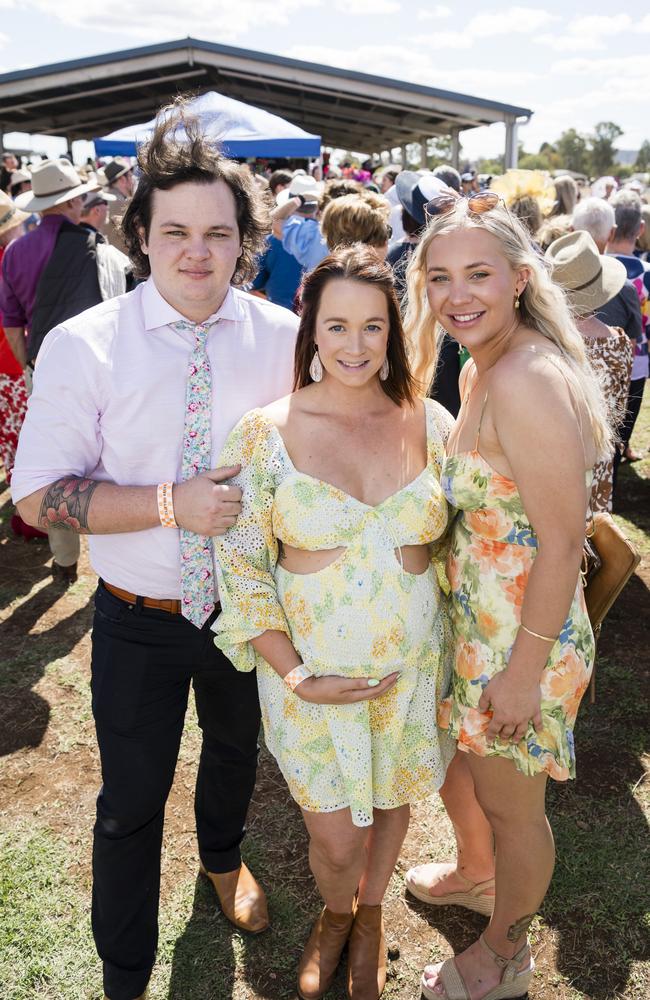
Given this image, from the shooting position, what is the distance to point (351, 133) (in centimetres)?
2969

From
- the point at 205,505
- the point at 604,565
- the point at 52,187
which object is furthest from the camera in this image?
the point at 52,187

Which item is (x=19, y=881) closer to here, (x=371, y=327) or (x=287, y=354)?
(x=287, y=354)

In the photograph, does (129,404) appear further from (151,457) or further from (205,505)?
(205,505)

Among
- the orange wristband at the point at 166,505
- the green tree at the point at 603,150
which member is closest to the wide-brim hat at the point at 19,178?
the orange wristband at the point at 166,505

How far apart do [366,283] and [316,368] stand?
0.86ft

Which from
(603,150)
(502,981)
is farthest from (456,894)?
(603,150)

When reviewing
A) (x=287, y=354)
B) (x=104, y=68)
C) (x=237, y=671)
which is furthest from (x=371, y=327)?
(x=104, y=68)

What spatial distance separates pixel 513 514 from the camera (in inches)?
70.0

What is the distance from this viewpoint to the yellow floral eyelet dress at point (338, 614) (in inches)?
70.3

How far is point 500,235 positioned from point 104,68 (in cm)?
1635

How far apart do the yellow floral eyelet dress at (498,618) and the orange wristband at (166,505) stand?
68cm

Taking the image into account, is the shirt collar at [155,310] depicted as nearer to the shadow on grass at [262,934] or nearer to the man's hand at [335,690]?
the man's hand at [335,690]

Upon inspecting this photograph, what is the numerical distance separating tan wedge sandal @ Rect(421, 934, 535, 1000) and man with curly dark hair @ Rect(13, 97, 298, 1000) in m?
0.85

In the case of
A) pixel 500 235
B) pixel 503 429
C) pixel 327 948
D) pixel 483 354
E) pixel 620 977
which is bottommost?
pixel 620 977
